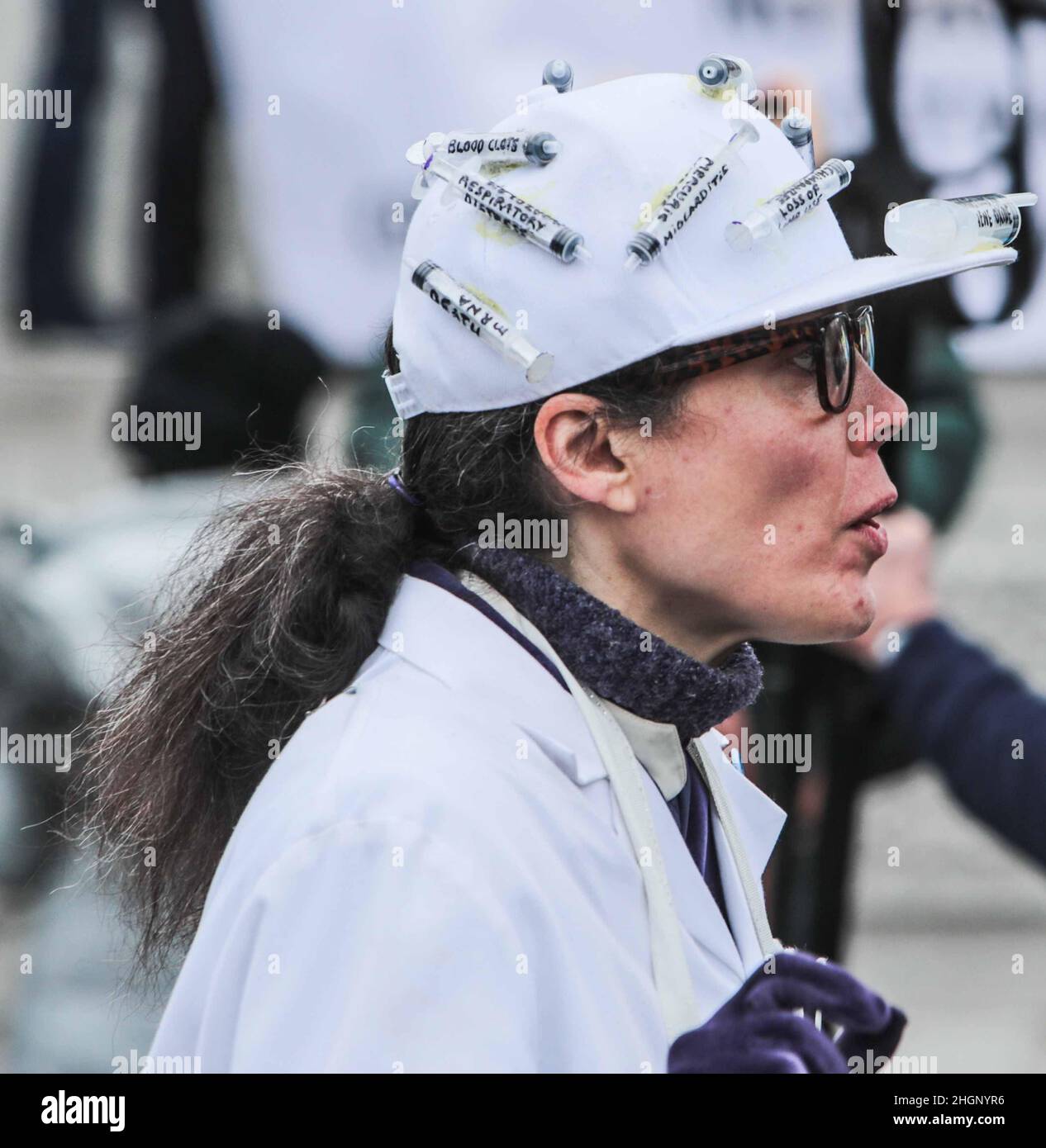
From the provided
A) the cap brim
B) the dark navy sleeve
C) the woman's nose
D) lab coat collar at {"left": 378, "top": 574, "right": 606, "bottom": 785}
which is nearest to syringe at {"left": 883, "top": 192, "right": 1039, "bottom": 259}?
the cap brim

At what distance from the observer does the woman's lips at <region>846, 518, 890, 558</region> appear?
189cm

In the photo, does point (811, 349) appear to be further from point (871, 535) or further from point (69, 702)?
point (69, 702)

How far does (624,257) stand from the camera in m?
1.73

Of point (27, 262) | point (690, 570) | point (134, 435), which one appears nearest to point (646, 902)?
point (690, 570)

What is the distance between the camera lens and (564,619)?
180 centimetres

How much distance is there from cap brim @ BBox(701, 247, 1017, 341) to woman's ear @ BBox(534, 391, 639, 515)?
0.14 m

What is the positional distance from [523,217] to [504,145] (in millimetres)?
106

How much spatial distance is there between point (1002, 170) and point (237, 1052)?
3.27 meters

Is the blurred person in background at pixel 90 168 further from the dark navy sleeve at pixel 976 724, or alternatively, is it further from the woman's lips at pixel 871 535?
the woman's lips at pixel 871 535

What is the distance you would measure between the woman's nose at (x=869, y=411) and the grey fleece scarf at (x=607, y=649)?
297 mm

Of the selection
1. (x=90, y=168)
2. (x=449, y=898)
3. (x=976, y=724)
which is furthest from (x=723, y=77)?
(x=90, y=168)

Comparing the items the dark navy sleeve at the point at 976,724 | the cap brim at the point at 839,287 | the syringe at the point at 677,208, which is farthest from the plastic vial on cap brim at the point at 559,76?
the dark navy sleeve at the point at 976,724
